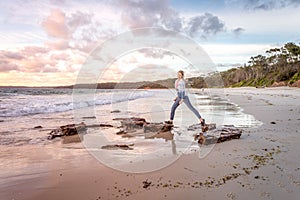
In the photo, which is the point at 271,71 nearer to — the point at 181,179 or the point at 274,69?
the point at 274,69

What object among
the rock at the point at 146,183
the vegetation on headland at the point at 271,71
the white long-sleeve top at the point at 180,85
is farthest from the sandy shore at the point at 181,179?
the vegetation on headland at the point at 271,71

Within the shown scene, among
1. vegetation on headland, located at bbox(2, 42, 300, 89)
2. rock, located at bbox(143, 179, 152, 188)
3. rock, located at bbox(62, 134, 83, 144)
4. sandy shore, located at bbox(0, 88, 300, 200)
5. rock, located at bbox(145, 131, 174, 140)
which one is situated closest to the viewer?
sandy shore, located at bbox(0, 88, 300, 200)

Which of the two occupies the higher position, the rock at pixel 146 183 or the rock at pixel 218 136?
the rock at pixel 218 136

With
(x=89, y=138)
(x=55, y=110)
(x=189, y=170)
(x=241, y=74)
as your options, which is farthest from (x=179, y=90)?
(x=241, y=74)

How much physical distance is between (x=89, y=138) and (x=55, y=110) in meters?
12.2

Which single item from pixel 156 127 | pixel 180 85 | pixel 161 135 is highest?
pixel 180 85

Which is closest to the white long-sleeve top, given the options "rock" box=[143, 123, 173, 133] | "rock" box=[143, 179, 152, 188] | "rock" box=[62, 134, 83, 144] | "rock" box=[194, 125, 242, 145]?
"rock" box=[143, 123, 173, 133]

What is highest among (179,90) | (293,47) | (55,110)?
(293,47)

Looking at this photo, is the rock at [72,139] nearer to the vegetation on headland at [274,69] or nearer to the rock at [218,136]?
the rock at [218,136]

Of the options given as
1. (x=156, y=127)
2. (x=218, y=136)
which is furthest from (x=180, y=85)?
(x=218, y=136)

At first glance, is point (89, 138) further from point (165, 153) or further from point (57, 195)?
point (57, 195)

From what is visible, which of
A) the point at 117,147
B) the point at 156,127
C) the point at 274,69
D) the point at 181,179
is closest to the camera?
the point at 181,179

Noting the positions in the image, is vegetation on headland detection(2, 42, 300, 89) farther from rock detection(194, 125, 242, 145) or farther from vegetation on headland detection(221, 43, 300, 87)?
rock detection(194, 125, 242, 145)

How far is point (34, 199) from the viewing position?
153 inches
